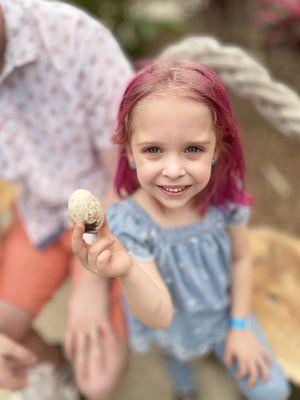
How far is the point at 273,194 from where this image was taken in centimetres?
183

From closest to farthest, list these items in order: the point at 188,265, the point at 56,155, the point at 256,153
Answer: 1. the point at 188,265
2. the point at 56,155
3. the point at 256,153

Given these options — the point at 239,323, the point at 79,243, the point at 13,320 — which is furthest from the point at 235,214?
the point at 13,320

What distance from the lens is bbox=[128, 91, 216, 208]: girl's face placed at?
73 cm

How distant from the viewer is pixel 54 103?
1085mm

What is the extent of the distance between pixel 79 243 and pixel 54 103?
1.51 ft

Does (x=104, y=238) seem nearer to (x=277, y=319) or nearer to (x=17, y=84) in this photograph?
(x=17, y=84)

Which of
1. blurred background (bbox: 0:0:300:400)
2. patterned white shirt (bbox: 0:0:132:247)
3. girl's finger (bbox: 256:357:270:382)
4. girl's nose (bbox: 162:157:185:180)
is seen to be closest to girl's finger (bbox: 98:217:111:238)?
girl's nose (bbox: 162:157:185:180)

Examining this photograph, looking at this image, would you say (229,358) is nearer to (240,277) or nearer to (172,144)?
(240,277)

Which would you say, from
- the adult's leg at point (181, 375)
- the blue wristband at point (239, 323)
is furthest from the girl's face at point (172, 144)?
the adult's leg at point (181, 375)

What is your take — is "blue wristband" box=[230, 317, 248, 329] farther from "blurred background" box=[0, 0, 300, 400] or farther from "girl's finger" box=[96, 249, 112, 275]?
"girl's finger" box=[96, 249, 112, 275]

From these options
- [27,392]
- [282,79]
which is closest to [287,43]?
[282,79]

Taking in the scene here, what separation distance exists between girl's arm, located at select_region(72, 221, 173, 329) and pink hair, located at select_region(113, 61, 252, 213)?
16 centimetres

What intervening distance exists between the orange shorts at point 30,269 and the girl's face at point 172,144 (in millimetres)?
450

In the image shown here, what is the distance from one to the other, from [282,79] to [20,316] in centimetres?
154
